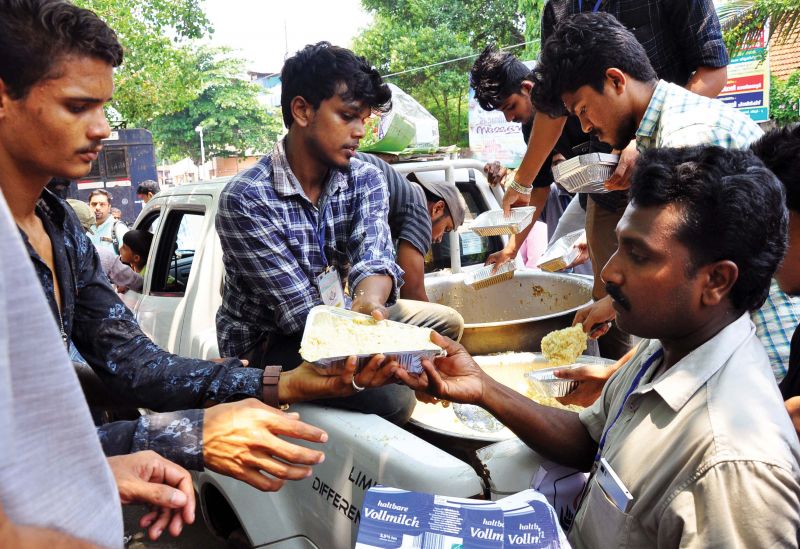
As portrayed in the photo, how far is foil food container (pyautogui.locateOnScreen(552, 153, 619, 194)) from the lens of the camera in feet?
8.67

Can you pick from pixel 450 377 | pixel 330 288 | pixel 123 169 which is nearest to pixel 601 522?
pixel 450 377

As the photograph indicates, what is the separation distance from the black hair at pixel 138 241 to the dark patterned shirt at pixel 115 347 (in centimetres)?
268

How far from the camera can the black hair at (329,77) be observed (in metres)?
2.74

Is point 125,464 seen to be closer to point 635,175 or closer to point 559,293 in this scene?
point 635,175

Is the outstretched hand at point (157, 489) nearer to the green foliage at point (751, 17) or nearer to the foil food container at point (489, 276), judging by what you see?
the foil food container at point (489, 276)

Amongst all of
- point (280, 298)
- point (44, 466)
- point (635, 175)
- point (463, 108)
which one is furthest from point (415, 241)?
point (463, 108)

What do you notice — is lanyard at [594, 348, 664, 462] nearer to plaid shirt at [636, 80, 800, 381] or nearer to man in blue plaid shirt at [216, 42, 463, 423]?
plaid shirt at [636, 80, 800, 381]

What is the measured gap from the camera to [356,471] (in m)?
1.97

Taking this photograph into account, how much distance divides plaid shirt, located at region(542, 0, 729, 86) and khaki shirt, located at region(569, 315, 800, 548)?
207cm

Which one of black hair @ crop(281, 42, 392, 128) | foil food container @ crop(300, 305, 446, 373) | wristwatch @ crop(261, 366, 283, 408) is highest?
black hair @ crop(281, 42, 392, 128)

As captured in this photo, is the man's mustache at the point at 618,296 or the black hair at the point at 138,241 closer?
the man's mustache at the point at 618,296

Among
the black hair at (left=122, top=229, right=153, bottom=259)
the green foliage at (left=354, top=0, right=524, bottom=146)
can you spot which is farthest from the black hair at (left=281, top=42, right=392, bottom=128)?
the green foliage at (left=354, top=0, right=524, bottom=146)

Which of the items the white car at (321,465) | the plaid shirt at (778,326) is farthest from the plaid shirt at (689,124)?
the white car at (321,465)

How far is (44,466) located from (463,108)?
25.9 m
